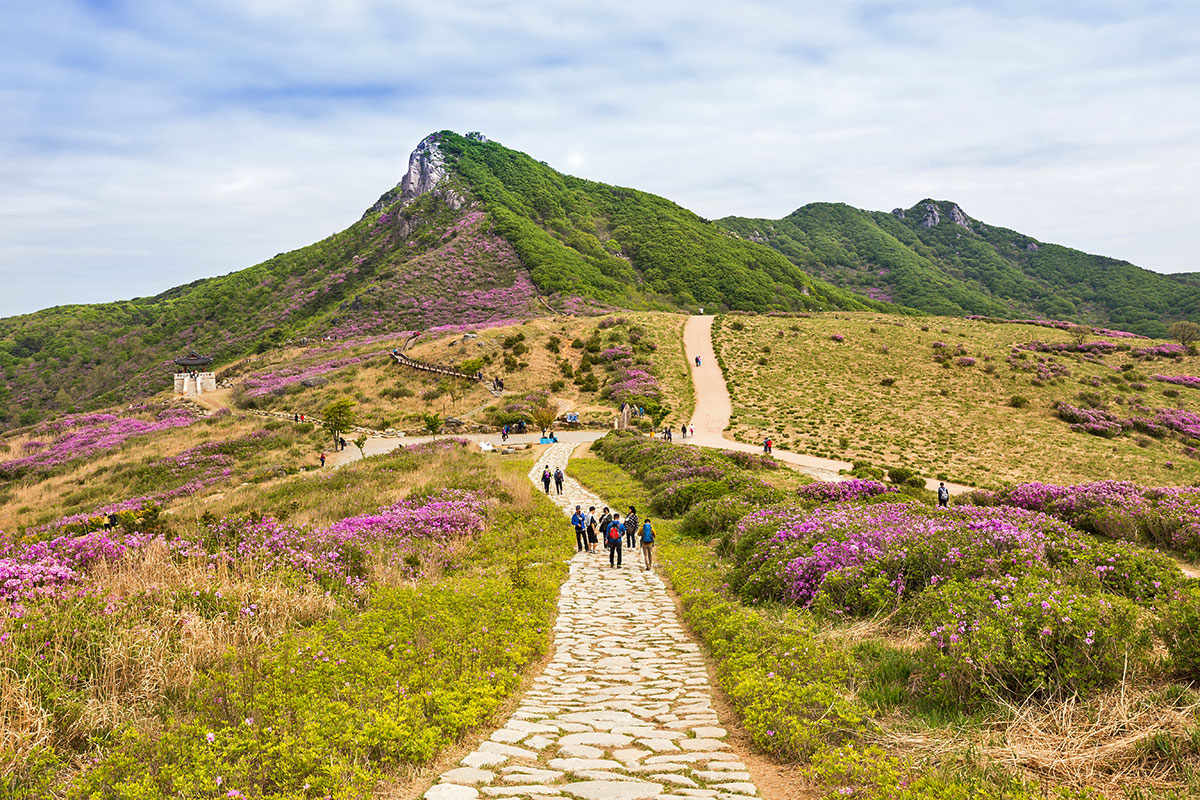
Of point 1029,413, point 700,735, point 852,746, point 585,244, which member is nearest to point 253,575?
point 700,735

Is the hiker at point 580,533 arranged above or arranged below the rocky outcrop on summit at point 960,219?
below

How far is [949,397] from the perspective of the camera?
43781mm

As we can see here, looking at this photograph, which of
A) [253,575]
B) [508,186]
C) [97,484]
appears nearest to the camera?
[253,575]

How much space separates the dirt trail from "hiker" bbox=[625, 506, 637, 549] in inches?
507

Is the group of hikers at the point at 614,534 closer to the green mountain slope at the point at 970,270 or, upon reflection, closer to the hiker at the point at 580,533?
the hiker at the point at 580,533

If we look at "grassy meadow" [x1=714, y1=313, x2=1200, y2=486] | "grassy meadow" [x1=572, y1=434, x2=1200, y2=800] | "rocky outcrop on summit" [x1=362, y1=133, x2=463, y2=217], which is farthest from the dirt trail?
"rocky outcrop on summit" [x1=362, y1=133, x2=463, y2=217]

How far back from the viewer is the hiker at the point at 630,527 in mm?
15047

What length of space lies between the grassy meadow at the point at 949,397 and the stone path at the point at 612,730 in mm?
24487

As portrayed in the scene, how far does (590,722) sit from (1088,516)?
13.9 m

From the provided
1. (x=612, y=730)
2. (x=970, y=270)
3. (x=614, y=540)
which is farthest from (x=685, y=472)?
(x=970, y=270)

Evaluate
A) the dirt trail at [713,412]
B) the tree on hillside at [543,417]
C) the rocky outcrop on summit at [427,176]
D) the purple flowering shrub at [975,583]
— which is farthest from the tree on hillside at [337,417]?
the rocky outcrop on summit at [427,176]

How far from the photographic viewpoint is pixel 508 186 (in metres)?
125

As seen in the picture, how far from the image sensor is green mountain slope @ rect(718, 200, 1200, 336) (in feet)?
397

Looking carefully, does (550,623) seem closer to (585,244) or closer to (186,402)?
(186,402)
